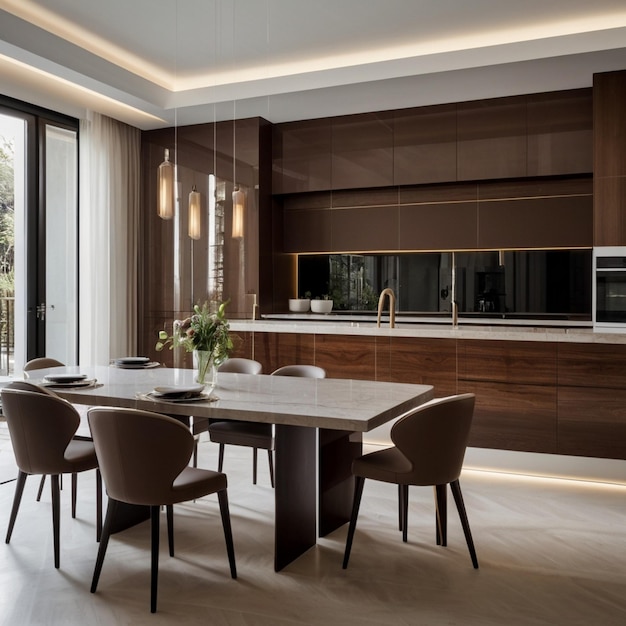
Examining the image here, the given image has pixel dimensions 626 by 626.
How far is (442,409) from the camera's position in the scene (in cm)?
274

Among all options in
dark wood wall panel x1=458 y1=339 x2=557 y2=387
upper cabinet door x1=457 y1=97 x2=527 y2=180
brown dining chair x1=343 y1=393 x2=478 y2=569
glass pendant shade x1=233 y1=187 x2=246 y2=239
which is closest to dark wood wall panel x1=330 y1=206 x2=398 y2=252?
upper cabinet door x1=457 y1=97 x2=527 y2=180

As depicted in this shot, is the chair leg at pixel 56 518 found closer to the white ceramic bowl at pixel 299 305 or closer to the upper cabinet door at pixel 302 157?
the white ceramic bowl at pixel 299 305

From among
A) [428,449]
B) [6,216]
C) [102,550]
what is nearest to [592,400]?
[428,449]

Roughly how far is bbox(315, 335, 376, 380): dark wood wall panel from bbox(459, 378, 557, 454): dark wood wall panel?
702mm

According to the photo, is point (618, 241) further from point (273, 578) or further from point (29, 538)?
point (29, 538)

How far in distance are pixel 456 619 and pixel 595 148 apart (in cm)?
343

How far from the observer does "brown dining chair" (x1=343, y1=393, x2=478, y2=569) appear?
2.73 meters

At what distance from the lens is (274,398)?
3.00 meters

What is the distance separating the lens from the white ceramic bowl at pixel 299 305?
620 centimetres

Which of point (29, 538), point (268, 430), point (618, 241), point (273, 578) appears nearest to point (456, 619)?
point (273, 578)

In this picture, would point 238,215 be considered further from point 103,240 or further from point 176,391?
point 103,240

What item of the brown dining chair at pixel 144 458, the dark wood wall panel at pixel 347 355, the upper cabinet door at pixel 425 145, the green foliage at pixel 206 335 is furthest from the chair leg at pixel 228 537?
the upper cabinet door at pixel 425 145

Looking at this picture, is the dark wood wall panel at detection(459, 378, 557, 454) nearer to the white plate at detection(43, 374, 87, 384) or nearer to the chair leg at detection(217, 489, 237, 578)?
the chair leg at detection(217, 489, 237, 578)

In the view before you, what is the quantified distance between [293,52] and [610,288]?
110 inches
